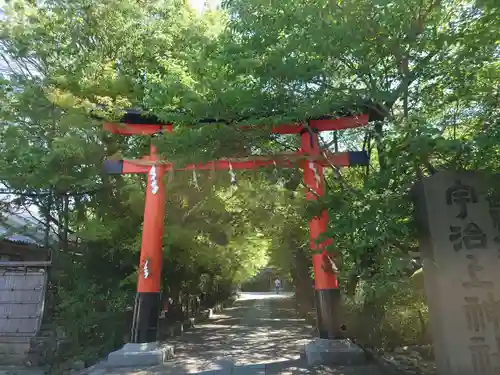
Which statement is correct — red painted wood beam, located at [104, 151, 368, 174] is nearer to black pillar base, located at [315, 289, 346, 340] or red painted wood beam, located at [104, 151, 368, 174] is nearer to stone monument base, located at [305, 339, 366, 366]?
black pillar base, located at [315, 289, 346, 340]

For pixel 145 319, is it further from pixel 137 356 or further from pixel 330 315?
pixel 330 315

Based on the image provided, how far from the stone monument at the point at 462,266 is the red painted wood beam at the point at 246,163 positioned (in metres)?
3.04

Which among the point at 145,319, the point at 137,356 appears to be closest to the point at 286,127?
the point at 145,319

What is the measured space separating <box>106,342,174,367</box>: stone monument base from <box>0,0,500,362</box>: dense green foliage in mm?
2199

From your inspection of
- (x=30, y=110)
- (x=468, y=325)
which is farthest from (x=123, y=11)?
(x=468, y=325)

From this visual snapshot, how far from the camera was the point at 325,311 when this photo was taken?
8.83 meters

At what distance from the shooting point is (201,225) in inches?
480

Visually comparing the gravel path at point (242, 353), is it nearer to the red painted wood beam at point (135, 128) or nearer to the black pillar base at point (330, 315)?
the black pillar base at point (330, 315)

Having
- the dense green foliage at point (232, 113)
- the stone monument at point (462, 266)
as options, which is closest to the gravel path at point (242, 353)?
the dense green foliage at point (232, 113)

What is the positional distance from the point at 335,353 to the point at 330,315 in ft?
2.47

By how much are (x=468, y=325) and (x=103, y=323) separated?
9202mm

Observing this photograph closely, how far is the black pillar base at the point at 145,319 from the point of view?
9007 mm

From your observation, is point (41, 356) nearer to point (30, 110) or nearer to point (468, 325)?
point (30, 110)

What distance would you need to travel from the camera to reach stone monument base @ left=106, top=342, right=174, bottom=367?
28.3ft
